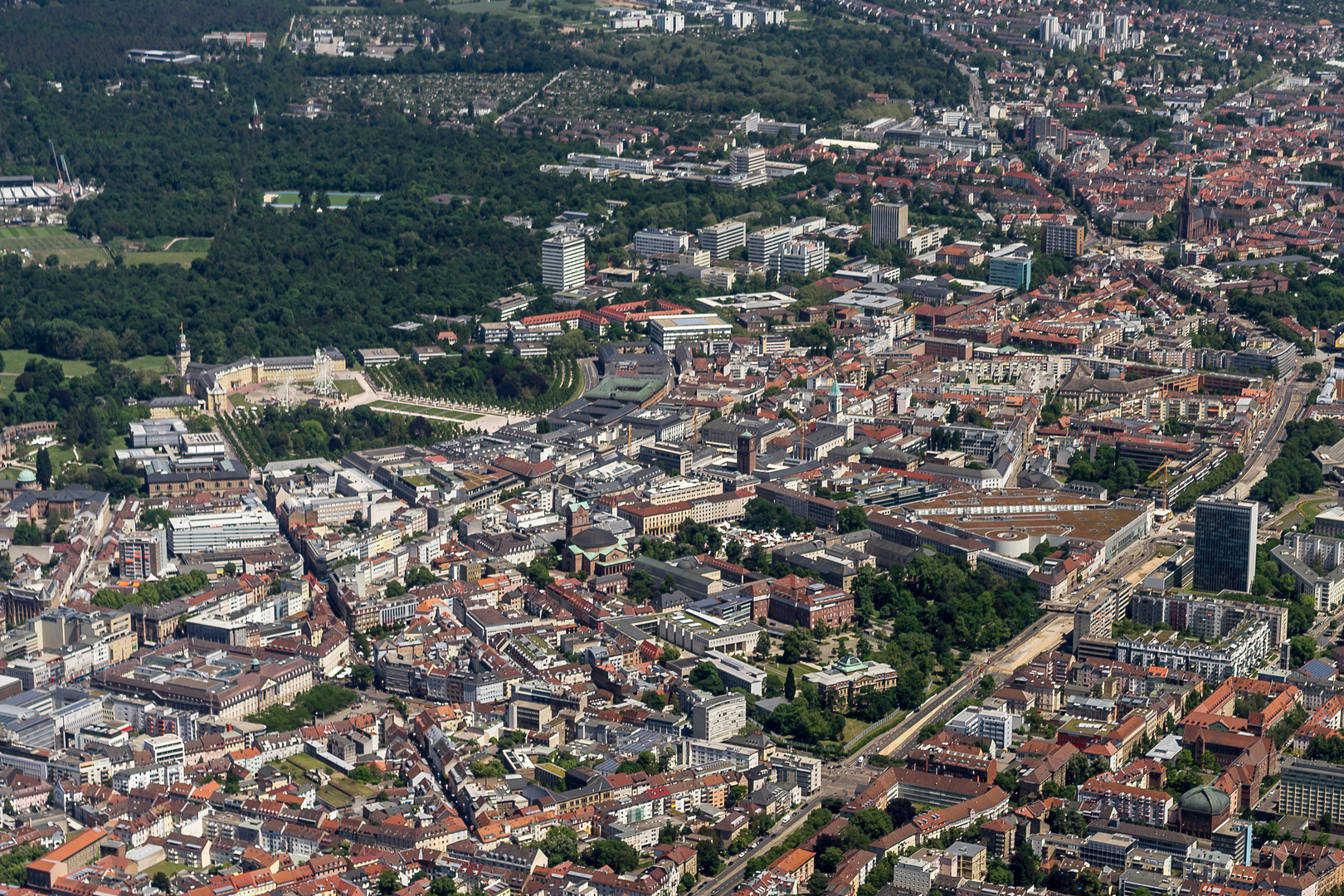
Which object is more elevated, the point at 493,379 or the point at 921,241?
the point at 921,241

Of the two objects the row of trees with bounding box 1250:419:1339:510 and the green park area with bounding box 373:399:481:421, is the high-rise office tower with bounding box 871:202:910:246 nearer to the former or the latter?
the green park area with bounding box 373:399:481:421

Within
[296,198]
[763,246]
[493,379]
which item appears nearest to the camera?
[493,379]

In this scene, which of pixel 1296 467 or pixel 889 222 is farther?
pixel 889 222

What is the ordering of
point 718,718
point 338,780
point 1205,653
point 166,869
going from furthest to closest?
point 1205,653 < point 718,718 < point 338,780 < point 166,869

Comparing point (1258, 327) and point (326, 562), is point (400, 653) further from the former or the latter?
point (1258, 327)

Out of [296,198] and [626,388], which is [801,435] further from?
[296,198]

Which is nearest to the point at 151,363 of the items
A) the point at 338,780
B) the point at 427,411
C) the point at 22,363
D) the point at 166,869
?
the point at 22,363

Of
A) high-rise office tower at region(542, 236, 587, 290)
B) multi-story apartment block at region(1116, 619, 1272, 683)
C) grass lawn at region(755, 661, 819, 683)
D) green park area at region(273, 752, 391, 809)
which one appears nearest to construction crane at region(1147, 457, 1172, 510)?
multi-story apartment block at region(1116, 619, 1272, 683)
